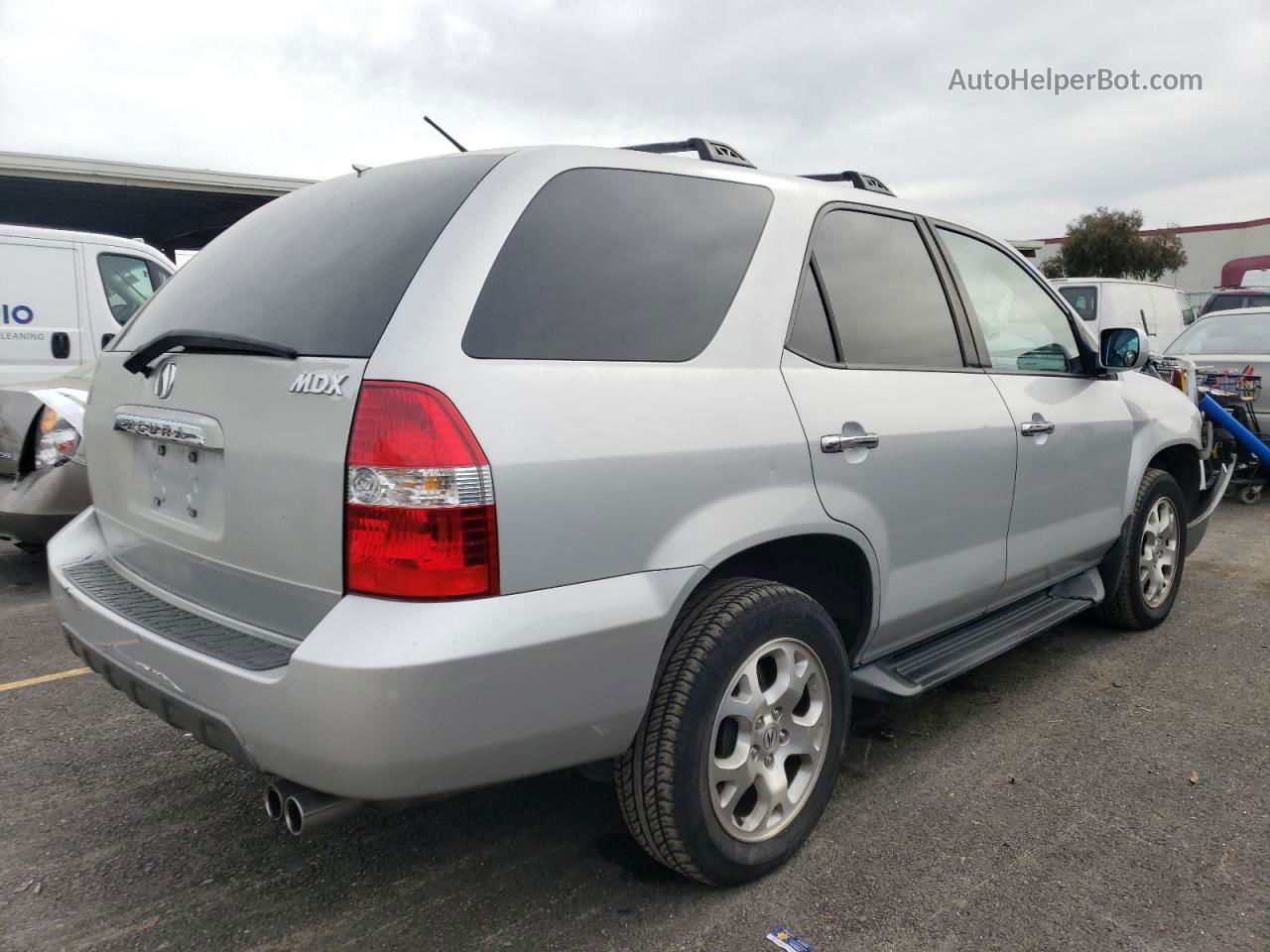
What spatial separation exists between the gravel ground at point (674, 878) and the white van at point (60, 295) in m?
5.11

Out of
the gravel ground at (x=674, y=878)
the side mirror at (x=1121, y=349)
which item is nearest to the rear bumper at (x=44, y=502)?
the gravel ground at (x=674, y=878)

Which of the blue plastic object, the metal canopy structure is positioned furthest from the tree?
the blue plastic object

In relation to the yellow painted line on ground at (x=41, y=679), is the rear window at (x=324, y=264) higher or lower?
higher

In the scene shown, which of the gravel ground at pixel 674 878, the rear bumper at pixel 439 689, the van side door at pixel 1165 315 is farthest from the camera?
the van side door at pixel 1165 315

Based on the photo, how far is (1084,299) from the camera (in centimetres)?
1295

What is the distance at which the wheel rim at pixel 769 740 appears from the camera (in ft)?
7.59

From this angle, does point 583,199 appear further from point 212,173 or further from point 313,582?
point 212,173

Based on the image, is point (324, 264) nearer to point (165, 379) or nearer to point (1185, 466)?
point (165, 379)

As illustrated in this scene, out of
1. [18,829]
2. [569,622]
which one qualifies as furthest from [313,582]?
[18,829]

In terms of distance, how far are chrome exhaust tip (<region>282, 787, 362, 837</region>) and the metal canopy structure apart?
50.2ft

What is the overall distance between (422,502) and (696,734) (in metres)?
0.82

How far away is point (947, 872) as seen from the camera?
8.18 ft

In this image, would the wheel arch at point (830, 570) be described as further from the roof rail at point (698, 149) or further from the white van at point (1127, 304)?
the white van at point (1127, 304)

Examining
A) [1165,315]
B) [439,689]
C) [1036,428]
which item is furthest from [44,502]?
[1165,315]
